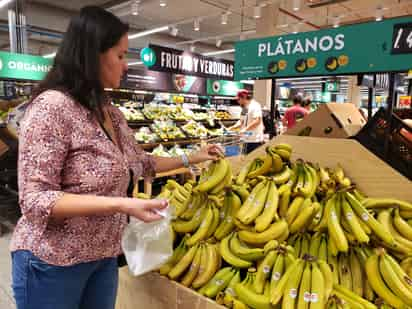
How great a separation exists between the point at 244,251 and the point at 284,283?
248mm

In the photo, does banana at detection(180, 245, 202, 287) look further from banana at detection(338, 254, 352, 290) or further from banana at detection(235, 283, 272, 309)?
banana at detection(338, 254, 352, 290)

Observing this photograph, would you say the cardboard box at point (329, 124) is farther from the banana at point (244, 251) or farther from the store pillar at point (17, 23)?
the store pillar at point (17, 23)

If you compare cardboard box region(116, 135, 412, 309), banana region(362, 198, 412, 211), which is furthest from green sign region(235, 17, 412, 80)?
banana region(362, 198, 412, 211)

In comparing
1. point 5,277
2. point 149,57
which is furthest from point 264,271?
point 149,57

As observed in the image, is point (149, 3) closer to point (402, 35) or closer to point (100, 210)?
point (402, 35)

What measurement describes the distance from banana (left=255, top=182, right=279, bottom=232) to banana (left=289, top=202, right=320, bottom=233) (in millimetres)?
92

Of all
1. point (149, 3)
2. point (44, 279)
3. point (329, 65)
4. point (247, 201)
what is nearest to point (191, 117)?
point (149, 3)

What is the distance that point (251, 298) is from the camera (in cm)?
119

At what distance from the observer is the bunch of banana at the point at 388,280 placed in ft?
3.76

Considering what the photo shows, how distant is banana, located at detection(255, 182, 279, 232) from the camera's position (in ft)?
4.39

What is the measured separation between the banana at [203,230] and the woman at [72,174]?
1.53ft

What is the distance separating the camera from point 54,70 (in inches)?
42.4

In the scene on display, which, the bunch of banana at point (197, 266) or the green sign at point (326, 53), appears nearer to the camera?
the bunch of banana at point (197, 266)

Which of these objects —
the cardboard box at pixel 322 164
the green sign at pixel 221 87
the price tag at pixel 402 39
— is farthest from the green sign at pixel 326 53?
the green sign at pixel 221 87
